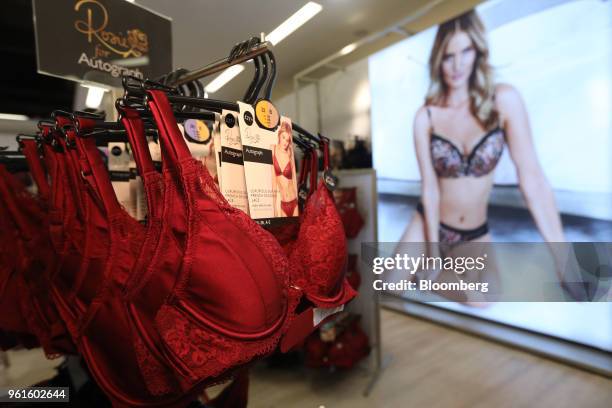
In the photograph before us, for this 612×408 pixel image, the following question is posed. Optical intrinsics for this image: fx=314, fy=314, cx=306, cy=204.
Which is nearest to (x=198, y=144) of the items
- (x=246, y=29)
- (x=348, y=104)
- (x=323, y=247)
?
(x=246, y=29)

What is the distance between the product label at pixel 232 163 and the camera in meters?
0.60

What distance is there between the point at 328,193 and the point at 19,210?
0.79m

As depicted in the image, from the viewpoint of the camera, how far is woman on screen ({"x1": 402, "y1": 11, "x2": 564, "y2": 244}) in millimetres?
1910

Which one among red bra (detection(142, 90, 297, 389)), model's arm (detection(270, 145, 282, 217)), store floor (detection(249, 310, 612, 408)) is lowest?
store floor (detection(249, 310, 612, 408))

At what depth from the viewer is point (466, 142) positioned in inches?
85.8

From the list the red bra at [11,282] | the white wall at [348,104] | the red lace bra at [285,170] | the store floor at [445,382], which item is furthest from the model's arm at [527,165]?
the red bra at [11,282]

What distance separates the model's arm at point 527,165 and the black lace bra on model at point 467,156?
0.25ft

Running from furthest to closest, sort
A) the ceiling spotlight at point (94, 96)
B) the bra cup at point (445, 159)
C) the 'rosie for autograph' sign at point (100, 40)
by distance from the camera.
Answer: the bra cup at point (445, 159)
the ceiling spotlight at point (94, 96)
the 'rosie for autograph' sign at point (100, 40)

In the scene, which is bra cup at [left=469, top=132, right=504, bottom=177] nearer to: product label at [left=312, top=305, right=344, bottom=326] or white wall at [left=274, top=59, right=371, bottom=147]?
white wall at [left=274, top=59, right=371, bottom=147]

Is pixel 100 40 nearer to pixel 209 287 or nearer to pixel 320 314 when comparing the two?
pixel 209 287

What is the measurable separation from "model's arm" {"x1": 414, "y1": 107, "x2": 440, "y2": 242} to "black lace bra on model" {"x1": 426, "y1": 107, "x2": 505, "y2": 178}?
47mm

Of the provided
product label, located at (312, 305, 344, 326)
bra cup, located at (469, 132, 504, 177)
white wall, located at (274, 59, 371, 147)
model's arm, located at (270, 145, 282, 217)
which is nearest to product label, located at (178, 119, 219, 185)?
model's arm, located at (270, 145, 282, 217)

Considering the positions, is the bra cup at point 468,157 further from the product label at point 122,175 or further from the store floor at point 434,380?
the product label at point 122,175

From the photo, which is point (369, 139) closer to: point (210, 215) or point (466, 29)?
point (466, 29)
